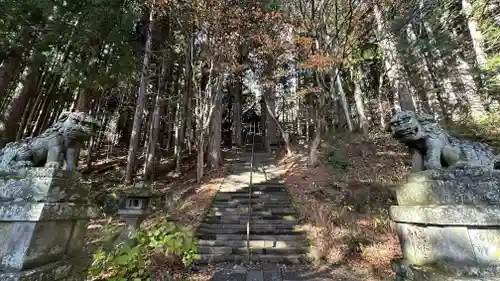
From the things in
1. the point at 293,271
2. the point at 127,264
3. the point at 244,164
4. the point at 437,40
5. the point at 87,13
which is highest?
the point at 437,40

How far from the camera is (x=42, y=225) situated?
2.16 m

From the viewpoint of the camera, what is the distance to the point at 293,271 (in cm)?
453

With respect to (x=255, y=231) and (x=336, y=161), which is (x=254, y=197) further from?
(x=336, y=161)

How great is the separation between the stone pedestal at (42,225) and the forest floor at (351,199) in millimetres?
3927

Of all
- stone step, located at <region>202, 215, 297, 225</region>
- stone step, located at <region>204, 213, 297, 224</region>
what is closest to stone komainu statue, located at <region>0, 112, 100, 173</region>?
stone step, located at <region>202, 215, 297, 225</region>

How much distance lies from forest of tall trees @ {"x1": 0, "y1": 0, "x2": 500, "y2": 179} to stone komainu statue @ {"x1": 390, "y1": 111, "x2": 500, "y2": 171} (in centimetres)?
538

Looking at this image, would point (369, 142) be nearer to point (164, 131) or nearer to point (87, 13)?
point (87, 13)

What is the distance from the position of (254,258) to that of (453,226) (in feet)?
12.1

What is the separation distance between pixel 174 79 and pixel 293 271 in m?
12.2

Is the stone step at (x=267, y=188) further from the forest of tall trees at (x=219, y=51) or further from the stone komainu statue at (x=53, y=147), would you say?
the stone komainu statue at (x=53, y=147)

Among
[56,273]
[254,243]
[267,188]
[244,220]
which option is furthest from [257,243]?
[56,273]

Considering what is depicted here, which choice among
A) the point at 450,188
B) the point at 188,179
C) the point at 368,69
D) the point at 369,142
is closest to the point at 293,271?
the point at 450,188

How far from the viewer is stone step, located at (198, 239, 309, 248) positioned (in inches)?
207

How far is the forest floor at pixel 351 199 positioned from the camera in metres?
4.79
